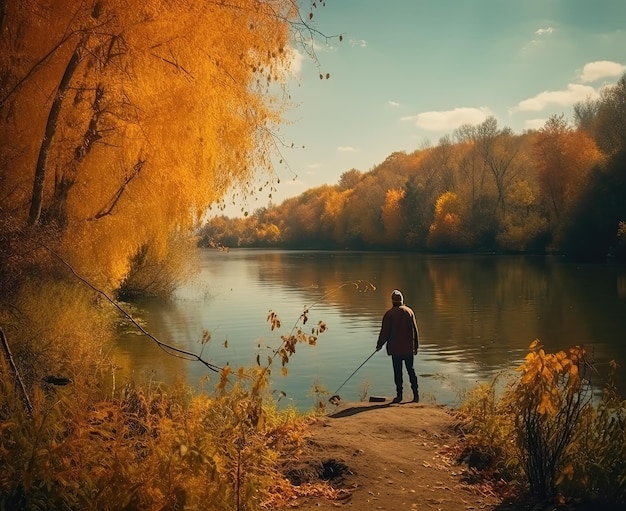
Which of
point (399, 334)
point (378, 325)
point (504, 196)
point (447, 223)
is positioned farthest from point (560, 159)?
point (399, 334)

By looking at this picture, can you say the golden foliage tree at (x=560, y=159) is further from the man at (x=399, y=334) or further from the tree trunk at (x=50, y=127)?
the tree trunk at (x=50, y=127)

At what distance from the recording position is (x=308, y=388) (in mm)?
14391

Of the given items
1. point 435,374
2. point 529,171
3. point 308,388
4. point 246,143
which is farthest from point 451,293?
point 529,171

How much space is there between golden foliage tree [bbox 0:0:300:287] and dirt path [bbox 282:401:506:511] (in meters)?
4.63

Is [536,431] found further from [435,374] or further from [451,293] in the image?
[451,293]

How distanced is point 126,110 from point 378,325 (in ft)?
51.1

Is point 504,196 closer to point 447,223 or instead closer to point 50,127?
point 447,223

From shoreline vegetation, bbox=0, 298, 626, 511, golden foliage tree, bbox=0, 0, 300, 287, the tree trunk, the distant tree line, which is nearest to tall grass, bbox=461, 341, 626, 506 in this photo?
shoreline vegetation, bbox=0, 298, 626, 511

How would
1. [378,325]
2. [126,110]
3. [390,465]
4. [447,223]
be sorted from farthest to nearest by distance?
[447,223] < [378,325] < [126,110] < [390,465]

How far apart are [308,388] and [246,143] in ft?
21.2

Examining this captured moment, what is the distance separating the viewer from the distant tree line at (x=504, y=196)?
49562 mm

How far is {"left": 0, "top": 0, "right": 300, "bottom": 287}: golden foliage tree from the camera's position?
27.7 ft

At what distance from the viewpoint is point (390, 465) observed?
661 cm

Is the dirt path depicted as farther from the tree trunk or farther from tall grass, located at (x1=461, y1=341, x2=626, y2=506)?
the tree trunk
